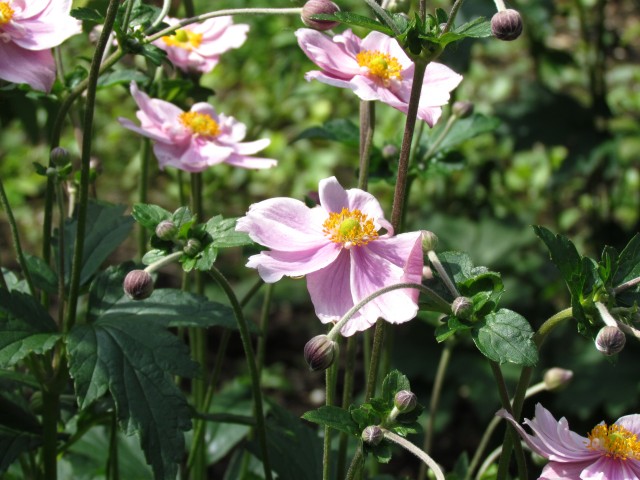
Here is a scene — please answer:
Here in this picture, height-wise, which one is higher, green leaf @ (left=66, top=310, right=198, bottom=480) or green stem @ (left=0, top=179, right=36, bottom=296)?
green stem @ (left=0, top=179, right=36, bottom=296)

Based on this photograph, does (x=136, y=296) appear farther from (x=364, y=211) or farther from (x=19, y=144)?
(x=19, y=144)

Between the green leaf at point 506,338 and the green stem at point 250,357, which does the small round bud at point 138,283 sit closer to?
the green stem at point 250,357

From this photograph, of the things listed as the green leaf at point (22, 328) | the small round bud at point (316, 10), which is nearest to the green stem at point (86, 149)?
the green leaf at point (22, 328)

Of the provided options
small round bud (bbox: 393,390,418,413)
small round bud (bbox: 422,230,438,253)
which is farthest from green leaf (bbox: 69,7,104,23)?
small round bud (bbox: 393,390,418,413)

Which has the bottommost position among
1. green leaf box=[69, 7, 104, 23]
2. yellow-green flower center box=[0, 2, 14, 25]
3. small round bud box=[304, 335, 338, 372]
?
small round bud box=[304, 335, 338, 372]

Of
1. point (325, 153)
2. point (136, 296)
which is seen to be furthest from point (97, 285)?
point (325, 153)

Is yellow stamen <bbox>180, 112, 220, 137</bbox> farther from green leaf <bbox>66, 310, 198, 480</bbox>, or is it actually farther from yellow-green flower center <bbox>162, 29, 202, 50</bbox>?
green leaf <bbox>66, 310, 198, 480</bbox>

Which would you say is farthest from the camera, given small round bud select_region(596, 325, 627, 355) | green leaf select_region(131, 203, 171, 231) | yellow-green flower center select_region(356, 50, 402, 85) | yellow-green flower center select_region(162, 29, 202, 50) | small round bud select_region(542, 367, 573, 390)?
yellow-green flower center select_region(162, 29, 202, 50)
